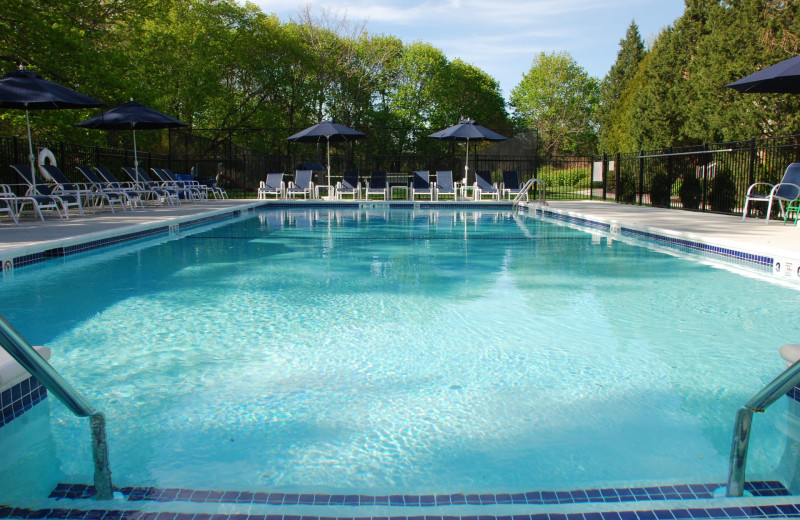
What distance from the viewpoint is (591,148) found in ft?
137

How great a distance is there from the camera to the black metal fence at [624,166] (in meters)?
11.6

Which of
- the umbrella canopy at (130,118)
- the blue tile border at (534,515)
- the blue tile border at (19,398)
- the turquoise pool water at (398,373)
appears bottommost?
the turquoise pool water at (398,373)

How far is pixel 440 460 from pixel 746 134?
12300mm

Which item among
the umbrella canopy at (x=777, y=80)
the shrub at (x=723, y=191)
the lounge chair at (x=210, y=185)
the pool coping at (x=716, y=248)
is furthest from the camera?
the lounge chair at (x=210, y=185)

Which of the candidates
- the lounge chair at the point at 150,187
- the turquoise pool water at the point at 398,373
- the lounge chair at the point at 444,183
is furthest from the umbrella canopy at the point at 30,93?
the lounge chair at the point at 444,183

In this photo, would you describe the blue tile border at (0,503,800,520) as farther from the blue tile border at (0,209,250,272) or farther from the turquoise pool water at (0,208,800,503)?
the blue tile border at (0,209,250,272)

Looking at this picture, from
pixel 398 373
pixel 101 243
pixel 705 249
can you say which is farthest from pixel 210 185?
pixel 398 373

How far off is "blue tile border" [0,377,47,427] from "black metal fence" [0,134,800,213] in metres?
9.72

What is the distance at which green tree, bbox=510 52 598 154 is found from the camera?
40.9m

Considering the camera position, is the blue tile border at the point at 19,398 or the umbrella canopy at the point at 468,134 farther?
the umbrella canopy at the point at 468,134

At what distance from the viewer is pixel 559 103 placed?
41250 millimetres

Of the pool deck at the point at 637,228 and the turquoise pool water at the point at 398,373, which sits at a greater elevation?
the pool deck at the point at 637,228

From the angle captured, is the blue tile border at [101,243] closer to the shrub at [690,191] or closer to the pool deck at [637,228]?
the pool deck at [637,228]

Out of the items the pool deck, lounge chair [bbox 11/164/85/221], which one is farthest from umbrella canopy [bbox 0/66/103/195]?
the pool deck
